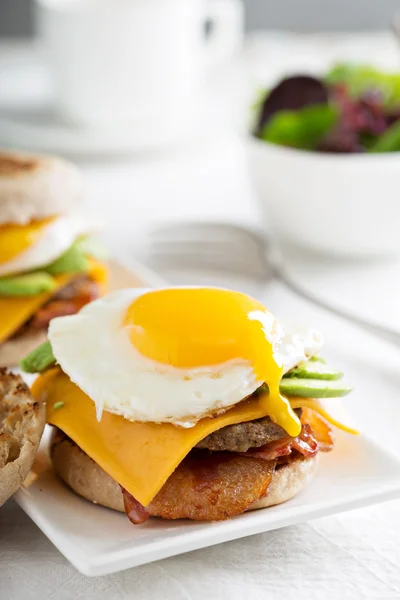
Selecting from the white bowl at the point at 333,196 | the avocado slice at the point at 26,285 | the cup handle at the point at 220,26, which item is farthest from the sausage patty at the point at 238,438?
the cup handle at the point at 220,26

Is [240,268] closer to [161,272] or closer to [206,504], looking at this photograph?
[161,272]

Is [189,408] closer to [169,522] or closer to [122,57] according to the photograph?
[169,522]

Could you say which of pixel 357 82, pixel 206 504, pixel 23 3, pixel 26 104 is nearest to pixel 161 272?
pixel 357 82

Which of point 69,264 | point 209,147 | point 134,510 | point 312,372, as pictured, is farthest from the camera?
point 209,147

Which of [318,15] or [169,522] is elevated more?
[169,522]

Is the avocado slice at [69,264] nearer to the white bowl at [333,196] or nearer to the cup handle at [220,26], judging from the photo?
the white bowl at [333,196]

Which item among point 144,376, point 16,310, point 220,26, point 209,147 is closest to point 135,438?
point 144,376

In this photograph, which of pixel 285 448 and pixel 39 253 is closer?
pixel 285 448
